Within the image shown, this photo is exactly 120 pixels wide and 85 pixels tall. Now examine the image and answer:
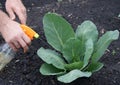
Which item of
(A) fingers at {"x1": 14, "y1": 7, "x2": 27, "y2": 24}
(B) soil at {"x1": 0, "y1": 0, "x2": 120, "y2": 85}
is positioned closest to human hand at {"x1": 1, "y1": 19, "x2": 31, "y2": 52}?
(A) fingers at {"x1": 14, "y1": 7, "x2": 27, "y2": 24}

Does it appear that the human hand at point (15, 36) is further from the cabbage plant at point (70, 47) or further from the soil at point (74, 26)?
the soil at point (74, 26)

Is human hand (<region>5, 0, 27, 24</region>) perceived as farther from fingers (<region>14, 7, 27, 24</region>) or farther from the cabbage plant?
the cabbage plant

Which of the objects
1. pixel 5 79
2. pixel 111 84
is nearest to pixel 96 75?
pixel 111 84

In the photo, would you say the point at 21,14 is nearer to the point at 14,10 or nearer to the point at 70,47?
the point at 14,10

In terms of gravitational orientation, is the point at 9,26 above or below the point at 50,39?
above

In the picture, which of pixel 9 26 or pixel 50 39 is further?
pixel 50 39

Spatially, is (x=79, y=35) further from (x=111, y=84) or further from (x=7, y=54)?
(x=7, y=54)

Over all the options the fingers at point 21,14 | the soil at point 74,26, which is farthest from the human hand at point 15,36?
the soil at point 74,26
